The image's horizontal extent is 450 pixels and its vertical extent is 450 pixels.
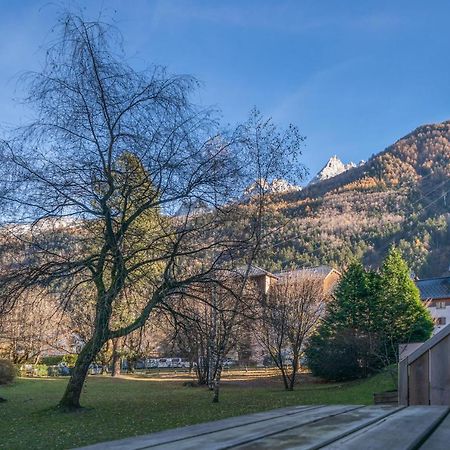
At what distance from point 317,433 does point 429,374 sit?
3014 mm

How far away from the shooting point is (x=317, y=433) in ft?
8.44

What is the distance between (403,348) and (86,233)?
7.80 m

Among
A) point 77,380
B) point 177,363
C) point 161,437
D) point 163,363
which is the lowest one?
point 163,363

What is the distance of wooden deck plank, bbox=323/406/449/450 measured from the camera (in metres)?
2.12

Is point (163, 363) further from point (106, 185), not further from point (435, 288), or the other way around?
point (106, 185)

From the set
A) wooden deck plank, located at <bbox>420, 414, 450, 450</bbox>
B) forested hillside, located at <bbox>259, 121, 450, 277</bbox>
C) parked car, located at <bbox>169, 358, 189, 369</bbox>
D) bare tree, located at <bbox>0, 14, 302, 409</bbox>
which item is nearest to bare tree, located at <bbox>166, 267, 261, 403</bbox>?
bare tree, located at <bbox>0, 14, 302, 409</bbox>

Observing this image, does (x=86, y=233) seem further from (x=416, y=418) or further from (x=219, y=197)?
(x=416, y=418)

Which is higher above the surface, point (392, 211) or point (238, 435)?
point (392, 211)

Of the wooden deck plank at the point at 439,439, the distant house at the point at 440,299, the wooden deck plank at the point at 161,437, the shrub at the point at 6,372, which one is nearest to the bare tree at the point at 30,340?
the shrub at the point at 6,372

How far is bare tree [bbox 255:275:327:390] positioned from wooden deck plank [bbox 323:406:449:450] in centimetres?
1929

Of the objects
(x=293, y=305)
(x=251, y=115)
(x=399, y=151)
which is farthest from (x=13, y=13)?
(x=399, y=151)

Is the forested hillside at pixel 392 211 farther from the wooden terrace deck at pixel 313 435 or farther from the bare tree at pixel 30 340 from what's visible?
the wooden terrace deck at pixel 313 435

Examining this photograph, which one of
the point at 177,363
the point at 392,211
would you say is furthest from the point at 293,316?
the point at 392,211

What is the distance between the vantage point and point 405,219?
3757 inches
